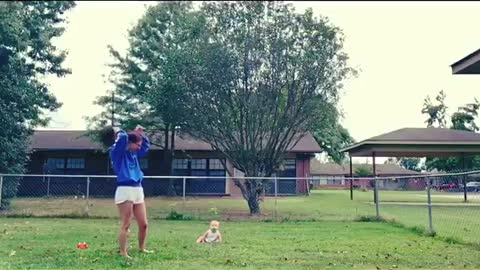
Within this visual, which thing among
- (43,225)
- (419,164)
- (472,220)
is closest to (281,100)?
(472,220)

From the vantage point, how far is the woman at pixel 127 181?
18.9 feet

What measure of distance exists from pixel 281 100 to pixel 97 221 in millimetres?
6914

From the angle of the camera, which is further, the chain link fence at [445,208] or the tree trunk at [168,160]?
the tree trunk at [168,160]

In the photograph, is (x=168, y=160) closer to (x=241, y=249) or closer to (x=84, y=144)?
(x=84, y=144)

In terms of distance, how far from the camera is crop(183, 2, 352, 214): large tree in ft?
46.8

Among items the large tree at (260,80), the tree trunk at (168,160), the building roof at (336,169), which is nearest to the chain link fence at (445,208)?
the large tree at (260,80)

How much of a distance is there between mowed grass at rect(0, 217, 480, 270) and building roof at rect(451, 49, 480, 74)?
3328mm

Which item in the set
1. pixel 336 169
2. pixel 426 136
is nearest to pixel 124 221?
pixel 426 136

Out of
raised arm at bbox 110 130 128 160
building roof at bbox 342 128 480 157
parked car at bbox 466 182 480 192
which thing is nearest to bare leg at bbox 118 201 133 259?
raised arm at bbox 110 130 128 160

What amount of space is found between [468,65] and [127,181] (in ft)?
22.0

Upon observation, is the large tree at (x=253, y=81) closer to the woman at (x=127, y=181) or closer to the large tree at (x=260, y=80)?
the large tree at (x=260, y=80)

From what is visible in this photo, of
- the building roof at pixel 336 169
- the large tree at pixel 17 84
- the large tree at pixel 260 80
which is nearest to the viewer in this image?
the large tree at pixel 17 84

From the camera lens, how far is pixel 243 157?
50.9ft

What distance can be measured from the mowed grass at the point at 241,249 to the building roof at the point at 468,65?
131 inches
